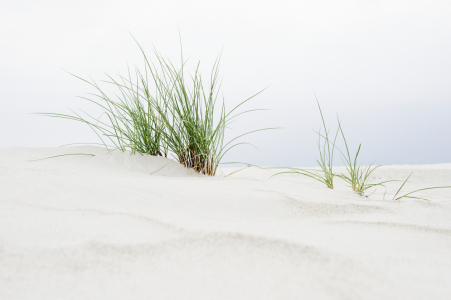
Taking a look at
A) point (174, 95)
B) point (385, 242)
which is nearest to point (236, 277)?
point (385, 242)

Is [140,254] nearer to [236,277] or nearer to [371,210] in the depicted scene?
[236,277]

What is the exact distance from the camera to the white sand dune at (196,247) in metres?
0.56

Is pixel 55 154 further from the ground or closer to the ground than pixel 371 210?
further from the ground

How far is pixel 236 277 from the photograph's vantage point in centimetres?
59

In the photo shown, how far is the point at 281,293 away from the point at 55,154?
169cm

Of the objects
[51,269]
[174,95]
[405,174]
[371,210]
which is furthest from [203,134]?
[405,174]

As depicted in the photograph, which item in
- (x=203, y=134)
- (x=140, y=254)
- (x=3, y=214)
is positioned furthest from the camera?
(x=203, y=134)

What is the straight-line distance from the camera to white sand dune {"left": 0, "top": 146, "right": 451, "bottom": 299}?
22.1 inches

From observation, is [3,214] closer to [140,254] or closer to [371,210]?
[140,254]

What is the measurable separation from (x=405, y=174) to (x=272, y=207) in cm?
248

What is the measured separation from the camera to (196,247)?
68 cm

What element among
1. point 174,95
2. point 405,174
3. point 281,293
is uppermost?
point 174,95

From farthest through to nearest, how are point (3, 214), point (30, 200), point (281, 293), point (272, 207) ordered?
point (272, 207) → point (30, 200) → point (3, 214) → point (281, 293)

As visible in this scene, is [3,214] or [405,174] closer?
[3,214]
